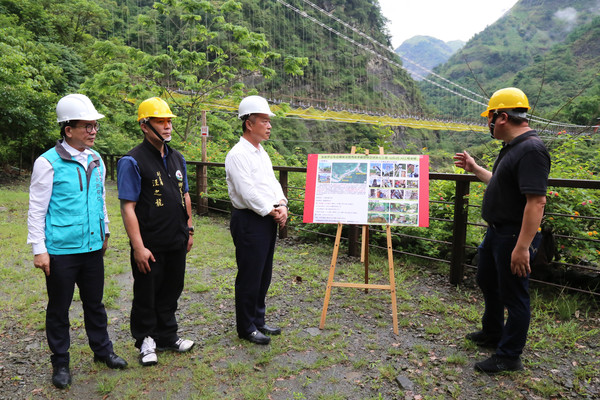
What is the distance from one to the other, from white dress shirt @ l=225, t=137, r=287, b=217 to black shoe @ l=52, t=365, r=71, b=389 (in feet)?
4.69

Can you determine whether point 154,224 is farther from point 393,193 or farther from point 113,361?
point 393,193

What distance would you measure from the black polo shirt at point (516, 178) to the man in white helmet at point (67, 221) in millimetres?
2393

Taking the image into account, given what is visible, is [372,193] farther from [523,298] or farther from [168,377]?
[168,377]

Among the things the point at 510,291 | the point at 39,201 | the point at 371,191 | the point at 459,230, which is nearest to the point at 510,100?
the point at 510,291

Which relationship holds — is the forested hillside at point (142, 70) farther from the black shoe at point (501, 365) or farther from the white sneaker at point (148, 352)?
the white sneaker at point (148, 352)

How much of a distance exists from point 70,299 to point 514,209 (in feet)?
8.76

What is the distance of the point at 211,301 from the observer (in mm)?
3621

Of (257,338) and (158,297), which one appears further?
(257,338)

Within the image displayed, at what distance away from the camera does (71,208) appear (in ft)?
7.23

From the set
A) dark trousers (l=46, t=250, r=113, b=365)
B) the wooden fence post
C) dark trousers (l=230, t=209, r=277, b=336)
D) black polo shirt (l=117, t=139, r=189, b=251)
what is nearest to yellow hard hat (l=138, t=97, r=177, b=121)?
black polo shirt (l=117, t=139, r=189, b=251)

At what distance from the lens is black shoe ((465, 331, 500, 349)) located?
271 cm

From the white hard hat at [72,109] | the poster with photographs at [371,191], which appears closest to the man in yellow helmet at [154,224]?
the white hard hat at [72,109]

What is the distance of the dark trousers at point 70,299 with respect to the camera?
220cm

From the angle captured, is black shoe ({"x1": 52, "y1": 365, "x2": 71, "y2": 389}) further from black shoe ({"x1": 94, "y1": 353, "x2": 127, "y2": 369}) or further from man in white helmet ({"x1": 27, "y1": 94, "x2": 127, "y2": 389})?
black shoe ({"x1": 94, "y1": 353, "x2": 127, "y2": 369})
